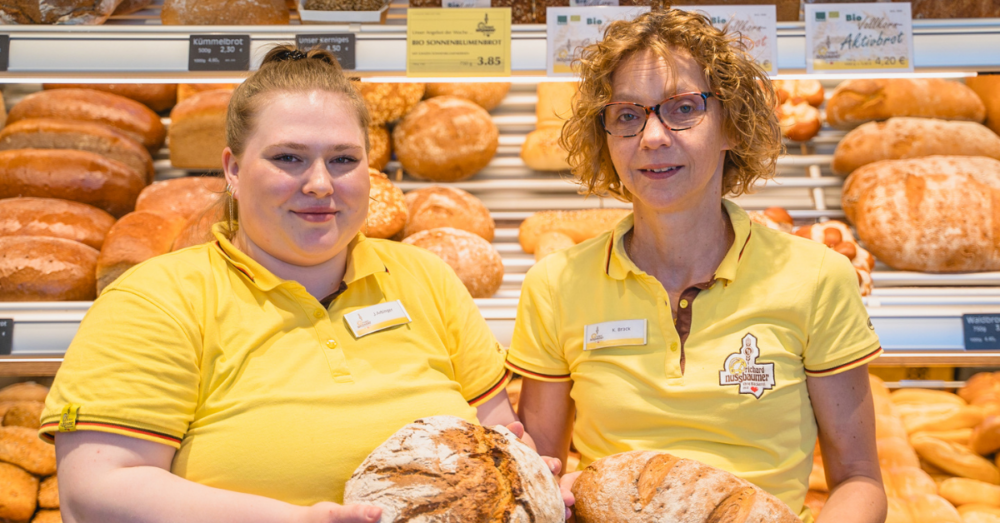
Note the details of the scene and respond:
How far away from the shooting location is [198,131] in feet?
7.59

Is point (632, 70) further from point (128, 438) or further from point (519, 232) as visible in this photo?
point (128, 438)

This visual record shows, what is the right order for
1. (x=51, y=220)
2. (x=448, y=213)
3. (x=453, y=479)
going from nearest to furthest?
1. (x=453, y=479)
2. (x=51, y=220)
3. (x=448, y=213)

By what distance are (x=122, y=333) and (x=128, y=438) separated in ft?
0.56

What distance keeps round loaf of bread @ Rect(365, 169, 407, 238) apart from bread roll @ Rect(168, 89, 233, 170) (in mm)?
551

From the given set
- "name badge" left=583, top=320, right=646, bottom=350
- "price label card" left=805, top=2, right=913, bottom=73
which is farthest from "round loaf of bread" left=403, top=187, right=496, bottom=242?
"price label card" left=805, top=2, right=913, bottom=73

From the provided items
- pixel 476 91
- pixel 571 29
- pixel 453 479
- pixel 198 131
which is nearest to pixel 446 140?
pixel 476 91

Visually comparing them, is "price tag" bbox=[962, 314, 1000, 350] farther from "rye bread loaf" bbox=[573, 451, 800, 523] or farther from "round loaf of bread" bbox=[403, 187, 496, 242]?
"round loaf of bread" bbox=[403, 187, 496, 242]

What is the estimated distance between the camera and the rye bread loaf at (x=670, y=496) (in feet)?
3.73

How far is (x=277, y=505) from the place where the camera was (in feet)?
3.48

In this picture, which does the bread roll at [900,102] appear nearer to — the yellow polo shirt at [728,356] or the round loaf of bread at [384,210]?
the yellow polo shirt at [728,356]

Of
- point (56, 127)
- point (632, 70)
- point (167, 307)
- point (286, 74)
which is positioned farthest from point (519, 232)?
point (56, 127)

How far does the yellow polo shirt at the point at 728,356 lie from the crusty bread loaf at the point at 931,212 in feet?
2.83

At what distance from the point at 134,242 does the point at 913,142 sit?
2.52 metres

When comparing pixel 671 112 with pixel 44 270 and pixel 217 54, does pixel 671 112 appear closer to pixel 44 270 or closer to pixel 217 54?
pixel 217 54
